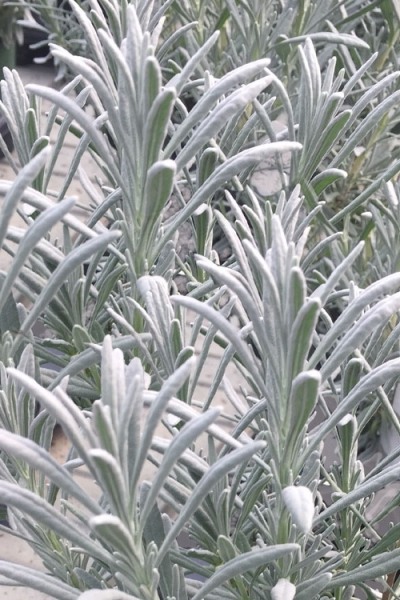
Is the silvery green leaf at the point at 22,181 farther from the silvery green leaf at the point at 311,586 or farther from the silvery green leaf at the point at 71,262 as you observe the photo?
the silvery green leaf at the point at 311,586

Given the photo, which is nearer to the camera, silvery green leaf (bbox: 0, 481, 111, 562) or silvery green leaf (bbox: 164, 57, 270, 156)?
silvery green leaf (bbox: 0, 481, 111, 562)

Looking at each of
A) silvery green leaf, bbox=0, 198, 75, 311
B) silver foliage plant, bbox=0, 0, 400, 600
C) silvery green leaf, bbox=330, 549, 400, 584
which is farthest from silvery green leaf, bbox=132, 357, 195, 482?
silvery green leaf, bbox=330, 549, 400, 584

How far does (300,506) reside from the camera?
0.38 meters

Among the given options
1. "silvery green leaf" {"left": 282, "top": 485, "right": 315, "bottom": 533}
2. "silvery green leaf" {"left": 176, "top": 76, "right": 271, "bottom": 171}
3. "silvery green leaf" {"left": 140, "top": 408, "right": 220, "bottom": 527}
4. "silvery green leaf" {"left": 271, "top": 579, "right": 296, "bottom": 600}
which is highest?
"silvery green leaf" {"left": 176, "top": 76, "right": 271, "bottom": 171}

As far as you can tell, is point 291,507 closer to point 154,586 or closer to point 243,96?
point 154,586

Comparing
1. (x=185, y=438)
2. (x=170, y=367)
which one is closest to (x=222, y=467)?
(x=185, y=438)

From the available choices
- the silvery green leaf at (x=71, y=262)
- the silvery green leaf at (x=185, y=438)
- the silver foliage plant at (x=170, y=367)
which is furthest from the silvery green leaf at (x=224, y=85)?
the silvery green leaf at (x=185, y=438)

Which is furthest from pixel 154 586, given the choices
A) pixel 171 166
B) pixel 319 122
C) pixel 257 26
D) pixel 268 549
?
pixel 257 26

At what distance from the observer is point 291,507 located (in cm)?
38

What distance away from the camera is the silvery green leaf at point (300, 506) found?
37 centimetres

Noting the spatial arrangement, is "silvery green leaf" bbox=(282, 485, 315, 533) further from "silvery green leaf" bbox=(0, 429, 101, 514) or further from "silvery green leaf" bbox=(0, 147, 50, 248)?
"silvery green leaf" bbox=(0, 147, 50, 248)

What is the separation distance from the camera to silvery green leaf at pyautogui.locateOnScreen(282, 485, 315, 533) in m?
0.37

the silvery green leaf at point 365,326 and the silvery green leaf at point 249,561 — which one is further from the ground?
the silvery green leaf at point 365,326

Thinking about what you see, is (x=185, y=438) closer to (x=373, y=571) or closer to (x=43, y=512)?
(x=43, y=512)
